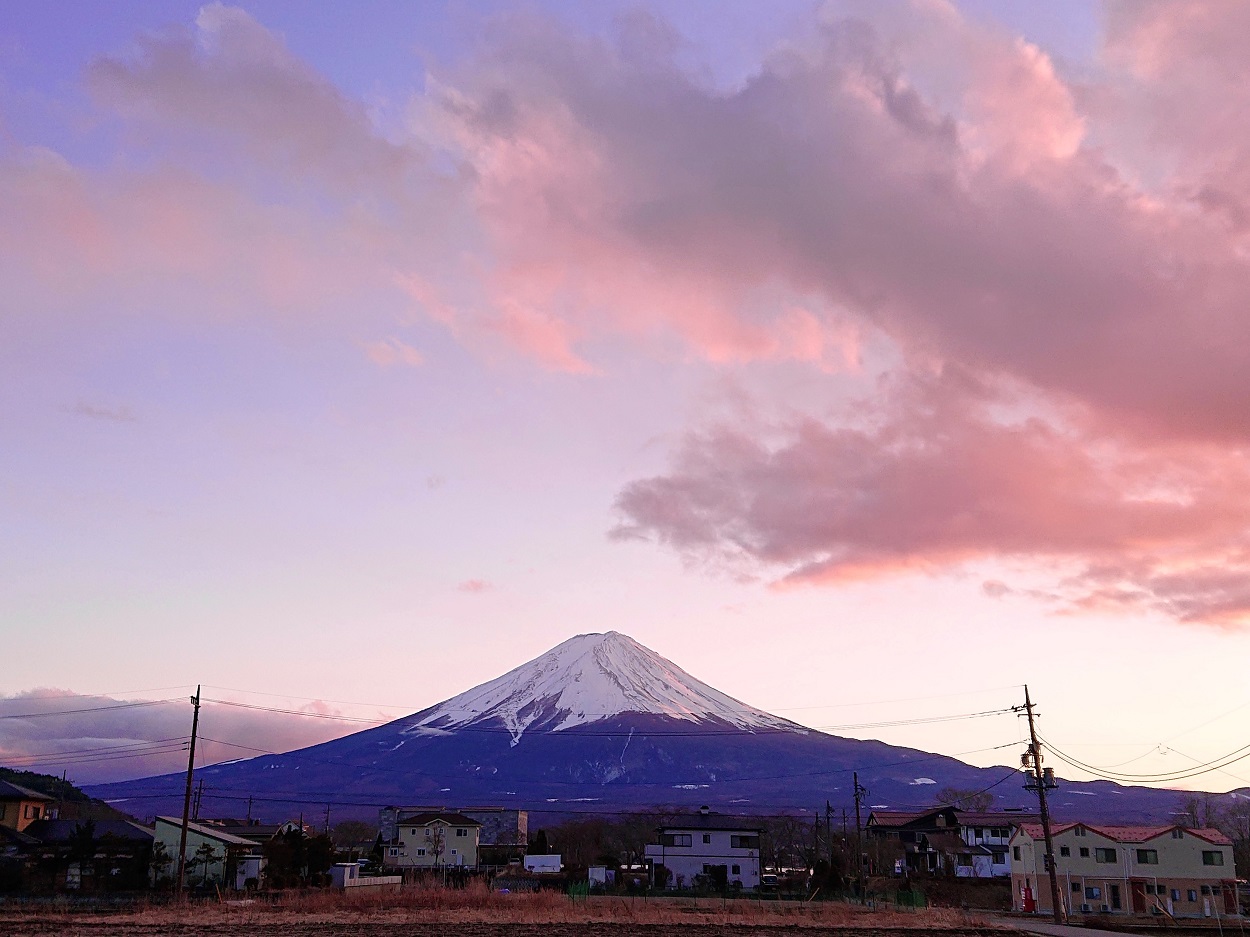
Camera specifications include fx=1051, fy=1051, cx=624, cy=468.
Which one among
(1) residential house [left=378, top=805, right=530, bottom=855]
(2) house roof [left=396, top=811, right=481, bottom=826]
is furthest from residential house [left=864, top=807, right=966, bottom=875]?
(1) residential house [left=378, top=805, right=530, bottom=855]

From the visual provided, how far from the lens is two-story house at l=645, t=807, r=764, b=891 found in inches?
3383

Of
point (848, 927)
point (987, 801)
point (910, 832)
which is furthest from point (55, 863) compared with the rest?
point (987, 801)

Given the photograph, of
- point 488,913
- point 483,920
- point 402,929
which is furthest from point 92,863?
point 402,929

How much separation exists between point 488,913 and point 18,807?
46981mm

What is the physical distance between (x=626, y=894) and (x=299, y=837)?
803 inches

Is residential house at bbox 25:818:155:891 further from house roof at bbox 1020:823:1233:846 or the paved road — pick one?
house roof at bbox 1020:823:1233:846

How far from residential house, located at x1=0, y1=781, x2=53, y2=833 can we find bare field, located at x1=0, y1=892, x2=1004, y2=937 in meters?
34.2

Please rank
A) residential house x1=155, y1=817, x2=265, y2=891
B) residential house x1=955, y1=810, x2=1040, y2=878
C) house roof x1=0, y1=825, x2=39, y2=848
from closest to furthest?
residential house x1=155, y1=817, x2=265, y2=891 → house roof x1=0, y1=825, x2=39, y2=848 → residential house x1=955, y1=810, x2=1040, y2=878

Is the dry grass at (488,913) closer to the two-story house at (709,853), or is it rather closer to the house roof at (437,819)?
the two-story house at (709,853)

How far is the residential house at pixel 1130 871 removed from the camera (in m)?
68.1

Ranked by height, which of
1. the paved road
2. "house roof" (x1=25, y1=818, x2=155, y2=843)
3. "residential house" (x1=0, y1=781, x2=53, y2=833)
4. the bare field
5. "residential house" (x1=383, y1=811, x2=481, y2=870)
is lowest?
the paved road

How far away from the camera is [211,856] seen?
6325 cm

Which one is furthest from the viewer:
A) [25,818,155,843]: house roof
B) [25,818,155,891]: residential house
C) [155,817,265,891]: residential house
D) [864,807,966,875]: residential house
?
[864,807,966,875]: residential house

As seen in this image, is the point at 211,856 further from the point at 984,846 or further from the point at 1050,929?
the point at 984,846
